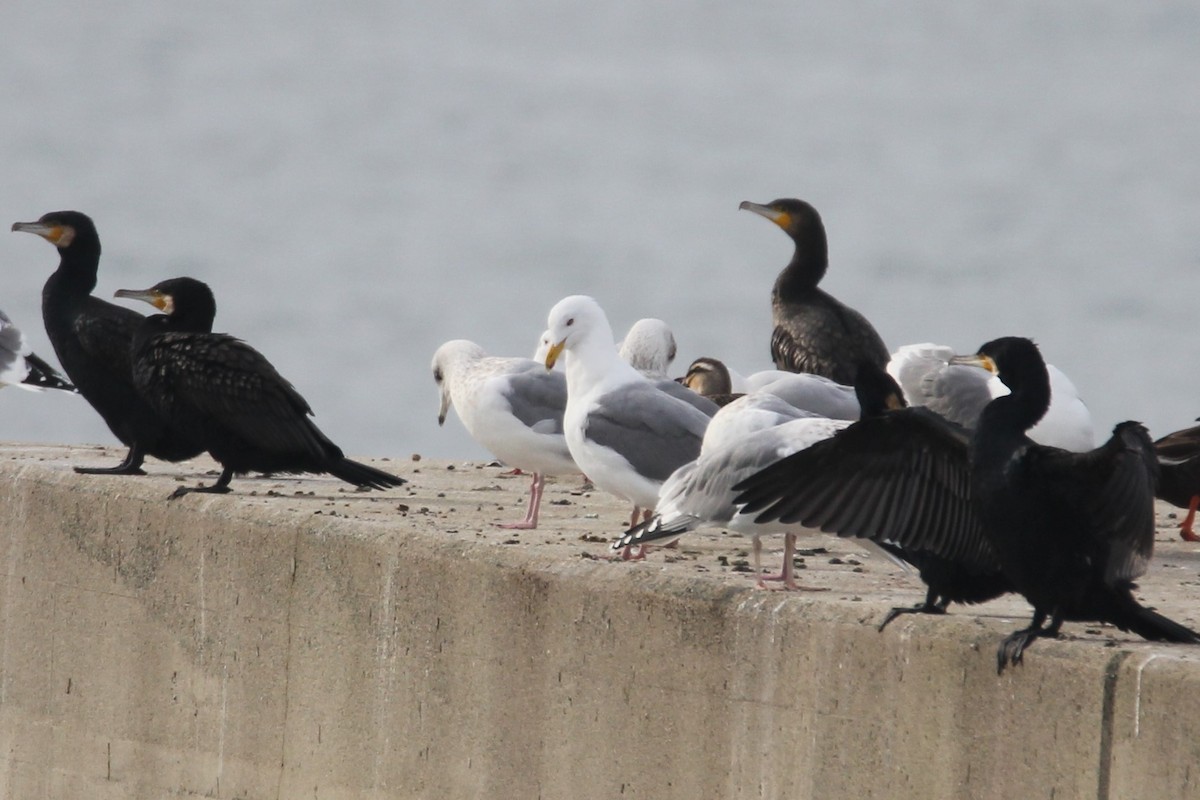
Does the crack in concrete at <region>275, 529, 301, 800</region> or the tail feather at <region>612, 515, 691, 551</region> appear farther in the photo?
the crack in concrete at <region>275, 529, 301, 800</region>

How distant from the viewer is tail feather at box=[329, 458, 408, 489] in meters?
8.82

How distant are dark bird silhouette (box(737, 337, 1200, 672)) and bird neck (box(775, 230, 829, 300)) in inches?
262

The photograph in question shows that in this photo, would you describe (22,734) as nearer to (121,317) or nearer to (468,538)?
(121,317)

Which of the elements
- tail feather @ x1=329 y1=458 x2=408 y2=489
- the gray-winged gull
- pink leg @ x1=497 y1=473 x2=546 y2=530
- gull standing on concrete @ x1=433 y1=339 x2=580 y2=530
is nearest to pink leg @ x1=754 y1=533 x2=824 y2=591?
pink leg @ x1=497 y1=473 x2=546 y2=530

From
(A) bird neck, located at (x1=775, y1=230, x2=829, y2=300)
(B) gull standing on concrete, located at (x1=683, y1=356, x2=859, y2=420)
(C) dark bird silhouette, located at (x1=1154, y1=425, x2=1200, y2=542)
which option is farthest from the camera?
(A) bird neck, located at (x1=775, y1=230, x2=829, y2=300)

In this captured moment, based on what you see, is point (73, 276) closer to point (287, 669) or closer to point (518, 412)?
point (518, 412)

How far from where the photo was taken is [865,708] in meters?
5.41

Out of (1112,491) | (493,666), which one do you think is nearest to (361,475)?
(493,666)

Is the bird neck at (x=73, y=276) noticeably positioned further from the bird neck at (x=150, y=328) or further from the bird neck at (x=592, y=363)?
the bird neck at (x=592, y=363)

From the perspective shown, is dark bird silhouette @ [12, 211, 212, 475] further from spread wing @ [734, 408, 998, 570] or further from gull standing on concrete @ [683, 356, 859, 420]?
spread wing @ [734, 408, 998, 570]

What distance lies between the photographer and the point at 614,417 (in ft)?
A: 26.0

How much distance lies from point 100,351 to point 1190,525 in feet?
17.0

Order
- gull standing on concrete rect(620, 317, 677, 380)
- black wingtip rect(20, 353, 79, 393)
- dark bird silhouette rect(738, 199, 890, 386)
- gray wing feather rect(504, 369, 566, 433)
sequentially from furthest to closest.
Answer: black wingtip rect(20, 353, 79, 393)
gull standing on concrete rect(620, 317, 677, 380)
dark bird silhouette rect(738, 199, 890, 386)
gray wing feather rect(504, 369, 566, 433)

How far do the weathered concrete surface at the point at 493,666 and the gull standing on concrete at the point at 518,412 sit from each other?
0.25 meters
